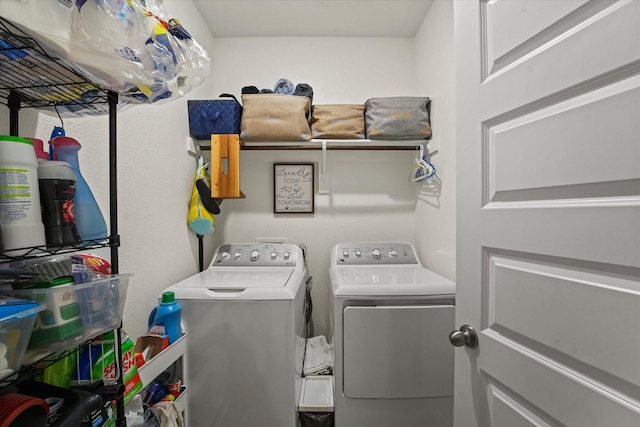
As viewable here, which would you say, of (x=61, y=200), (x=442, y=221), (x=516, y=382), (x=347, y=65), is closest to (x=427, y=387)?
(x=516, y=382)

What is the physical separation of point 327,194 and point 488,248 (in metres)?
1.55

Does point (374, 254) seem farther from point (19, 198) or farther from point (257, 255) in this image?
point (19, 198)

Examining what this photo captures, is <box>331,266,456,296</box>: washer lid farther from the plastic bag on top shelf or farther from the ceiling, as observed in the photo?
the ceiling

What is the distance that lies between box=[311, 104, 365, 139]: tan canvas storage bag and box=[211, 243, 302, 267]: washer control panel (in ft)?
2.92

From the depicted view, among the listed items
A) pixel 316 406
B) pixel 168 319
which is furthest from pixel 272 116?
pixel 316 406

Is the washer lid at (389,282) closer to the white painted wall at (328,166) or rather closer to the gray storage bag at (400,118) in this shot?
the white painted wall at (328,166)

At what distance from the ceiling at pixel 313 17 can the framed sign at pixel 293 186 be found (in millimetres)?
1107

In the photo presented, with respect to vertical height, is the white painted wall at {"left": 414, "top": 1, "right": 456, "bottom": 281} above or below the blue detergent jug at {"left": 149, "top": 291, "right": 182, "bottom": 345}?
above

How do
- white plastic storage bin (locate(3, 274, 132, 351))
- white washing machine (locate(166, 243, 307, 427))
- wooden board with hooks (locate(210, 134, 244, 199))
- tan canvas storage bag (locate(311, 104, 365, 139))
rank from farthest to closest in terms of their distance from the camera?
tan canvas storage bag (locate(311, 104, 365, 139)) < wooden board with hooks (locate(210, 134, 244, 199)) < white washing machine (locate(166, 243, 307, 427)) < white plastic storage bin (locate(3, 274, 132, 351))

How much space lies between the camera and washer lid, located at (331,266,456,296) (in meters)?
1.45

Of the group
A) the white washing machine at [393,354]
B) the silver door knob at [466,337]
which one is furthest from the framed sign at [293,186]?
the silver door knob at [466,337]

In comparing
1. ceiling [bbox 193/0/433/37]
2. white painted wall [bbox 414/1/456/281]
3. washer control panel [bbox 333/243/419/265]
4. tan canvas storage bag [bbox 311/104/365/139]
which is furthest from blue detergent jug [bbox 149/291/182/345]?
ceiling [bbox 193/0/433/37]

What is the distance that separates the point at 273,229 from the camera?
2.30 m

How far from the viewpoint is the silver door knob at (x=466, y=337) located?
0.89 meters
